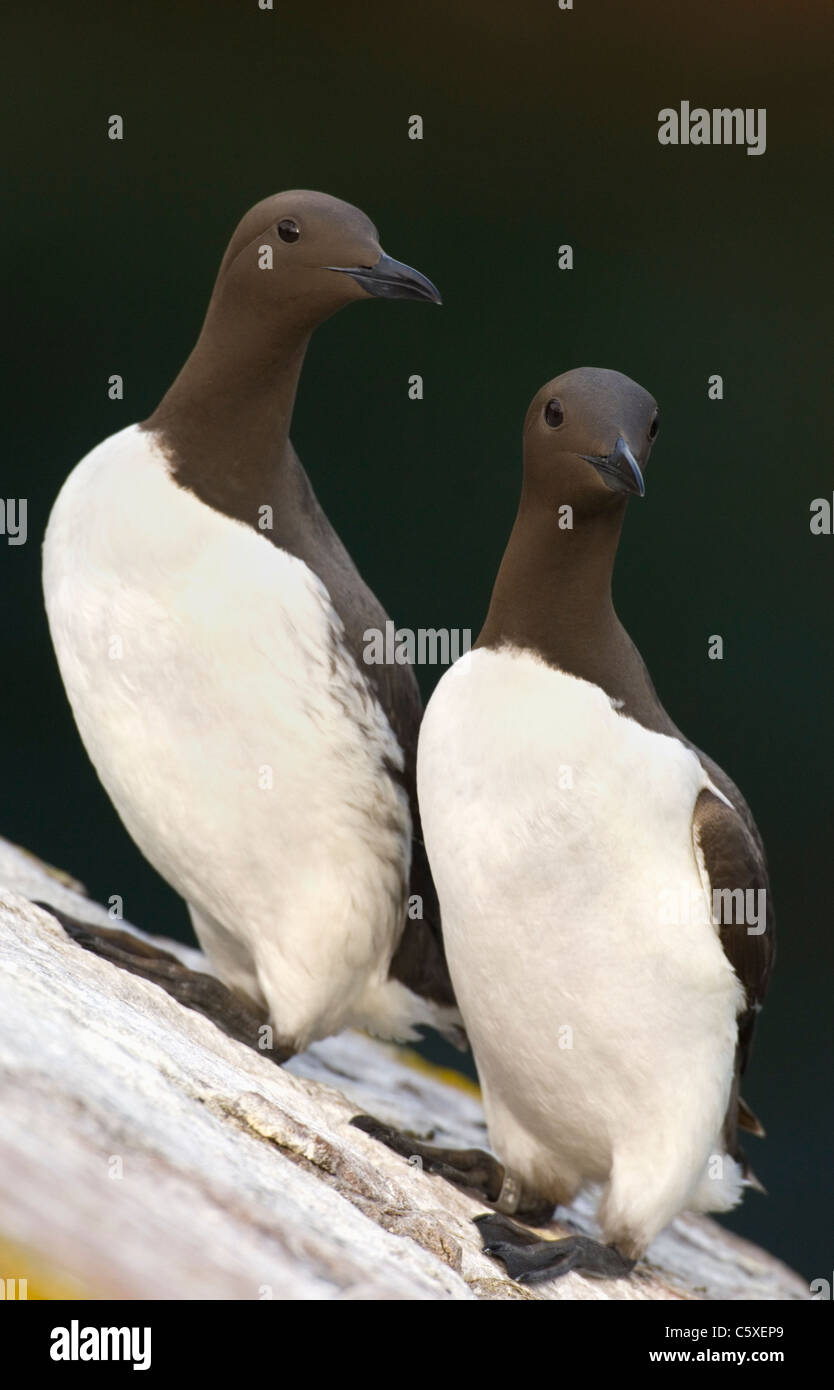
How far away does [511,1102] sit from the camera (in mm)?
4102

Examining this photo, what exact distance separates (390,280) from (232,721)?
1.02 metres

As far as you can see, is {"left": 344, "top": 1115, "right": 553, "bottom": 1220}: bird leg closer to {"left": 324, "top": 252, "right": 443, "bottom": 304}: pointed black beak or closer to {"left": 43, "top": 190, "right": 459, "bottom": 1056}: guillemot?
{"left": 43, "top": 190, "right": 459, "bottom": 1056}: guillemot

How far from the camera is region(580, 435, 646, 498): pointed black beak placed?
3.43 meters

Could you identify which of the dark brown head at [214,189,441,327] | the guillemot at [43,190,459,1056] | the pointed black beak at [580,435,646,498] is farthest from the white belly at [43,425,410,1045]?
the pointed black beak at [580,435,646,498]

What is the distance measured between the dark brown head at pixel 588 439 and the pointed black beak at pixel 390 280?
0.42 m

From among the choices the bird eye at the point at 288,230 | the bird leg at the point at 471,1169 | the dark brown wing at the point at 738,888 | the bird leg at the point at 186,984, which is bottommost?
the bird leg at the point at 471,1169

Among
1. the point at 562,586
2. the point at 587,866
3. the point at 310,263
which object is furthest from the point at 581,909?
the point at 310,263

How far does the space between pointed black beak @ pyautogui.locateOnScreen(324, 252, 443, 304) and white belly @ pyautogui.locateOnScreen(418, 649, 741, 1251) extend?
79 centimetres

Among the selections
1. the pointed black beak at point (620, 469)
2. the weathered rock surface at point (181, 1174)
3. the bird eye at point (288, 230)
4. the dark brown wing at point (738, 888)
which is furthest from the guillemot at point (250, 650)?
the dark brown wing at point (738, 888)

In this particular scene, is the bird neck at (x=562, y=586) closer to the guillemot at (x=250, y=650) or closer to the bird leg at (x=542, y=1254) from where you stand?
the guillemot at (x=250, y=650)

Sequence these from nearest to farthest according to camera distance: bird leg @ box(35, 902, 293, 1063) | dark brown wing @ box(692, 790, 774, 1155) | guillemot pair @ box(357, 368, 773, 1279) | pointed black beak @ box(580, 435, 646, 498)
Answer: pointed black beak @ box(580, 435, 646, 498) < guillemot pair @ box(357, 368, 773, 1279) < dark brown wing @ box(692, 790, 774, 1155) < bird leg @ box(35, 902, 293, 1063)

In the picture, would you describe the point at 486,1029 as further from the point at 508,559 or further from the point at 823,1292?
the point at 823,1292

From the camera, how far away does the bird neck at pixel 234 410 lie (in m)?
4.12

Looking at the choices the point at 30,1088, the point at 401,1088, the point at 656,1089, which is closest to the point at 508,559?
the point at 656,1089
